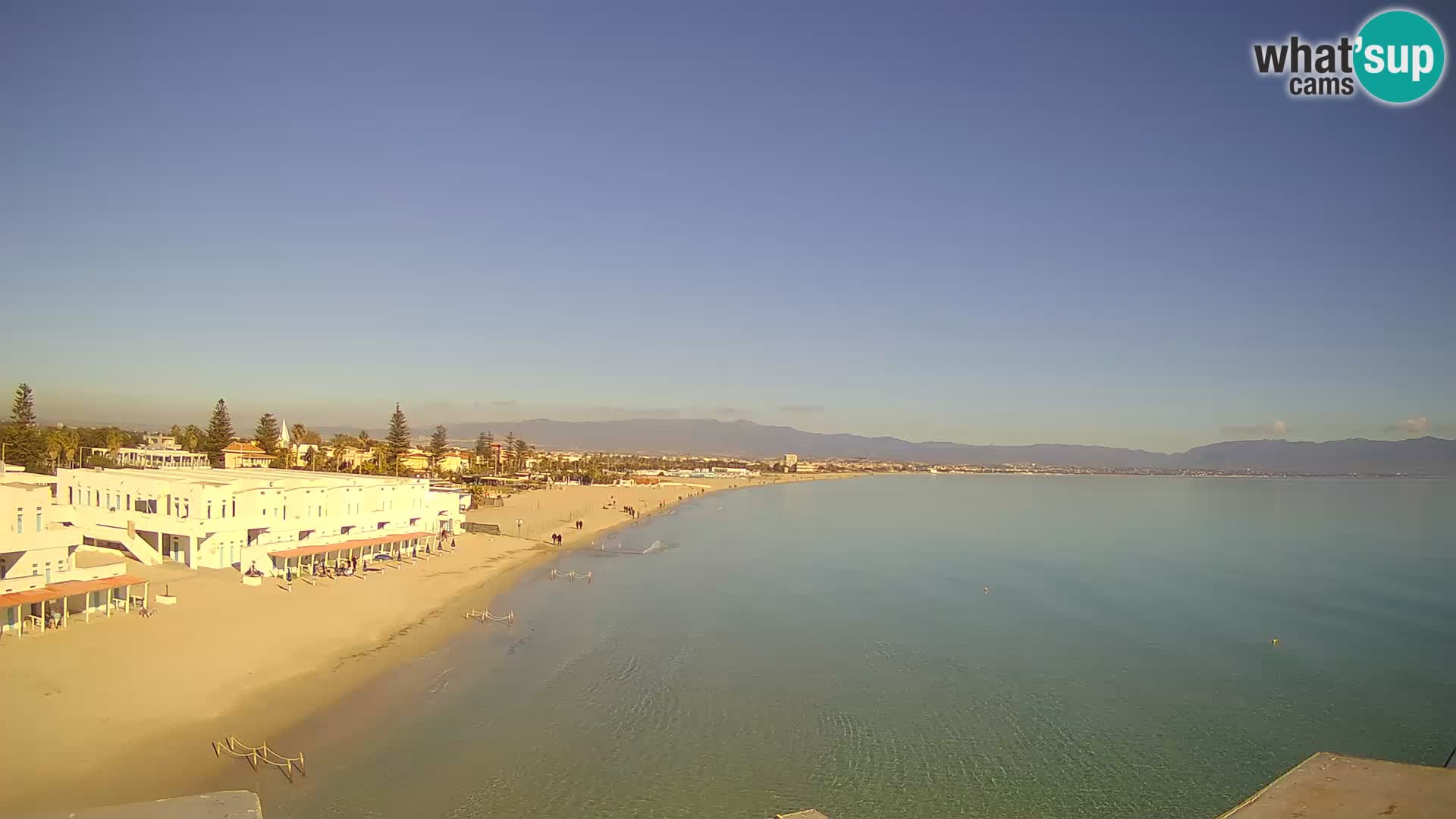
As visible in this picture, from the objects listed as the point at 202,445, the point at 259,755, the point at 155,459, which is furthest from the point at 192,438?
the point at 259,755

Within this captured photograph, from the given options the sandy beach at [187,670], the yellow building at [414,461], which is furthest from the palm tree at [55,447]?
the sandy beach at [187,670]

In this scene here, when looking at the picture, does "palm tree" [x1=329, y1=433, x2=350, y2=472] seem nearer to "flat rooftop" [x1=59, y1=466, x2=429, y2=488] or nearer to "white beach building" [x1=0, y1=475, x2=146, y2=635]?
"flat rooftop" [x1=59, y1=466, x2=429, y2=488]

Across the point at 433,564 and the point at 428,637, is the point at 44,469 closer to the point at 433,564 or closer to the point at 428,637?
the point at 433,564

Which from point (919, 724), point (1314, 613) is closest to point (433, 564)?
point (919, 724)

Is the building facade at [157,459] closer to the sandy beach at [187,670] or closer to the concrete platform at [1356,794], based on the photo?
the sandy beach at [187,670]

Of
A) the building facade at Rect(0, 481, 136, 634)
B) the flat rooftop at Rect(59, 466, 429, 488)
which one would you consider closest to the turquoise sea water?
the building facade at Rect(0, 481, 136, 634)
